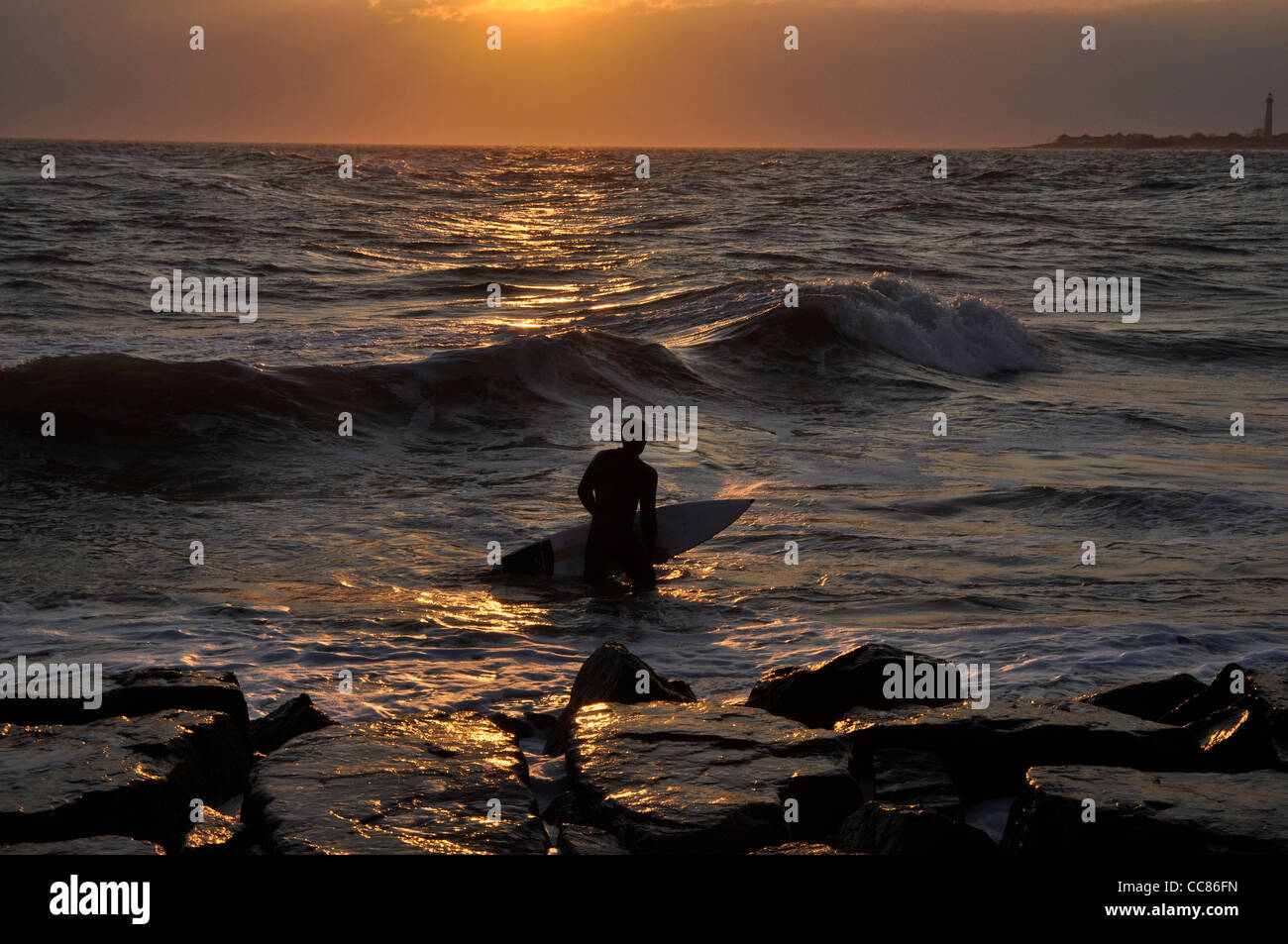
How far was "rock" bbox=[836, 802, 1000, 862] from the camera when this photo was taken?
3.97m

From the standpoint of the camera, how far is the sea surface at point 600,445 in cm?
765

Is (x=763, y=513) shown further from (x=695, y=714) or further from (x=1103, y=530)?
(x=695, y=714)

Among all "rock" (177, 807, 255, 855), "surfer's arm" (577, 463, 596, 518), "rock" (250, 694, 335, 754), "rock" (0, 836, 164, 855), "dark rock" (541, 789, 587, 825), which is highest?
"surfer's arm" (577, 463, 596, 518)

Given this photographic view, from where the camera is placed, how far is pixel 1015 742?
16.4 feet

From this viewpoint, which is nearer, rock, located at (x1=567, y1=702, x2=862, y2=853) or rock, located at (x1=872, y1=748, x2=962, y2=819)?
rock, located at (x1=567, y1=702, x2=862, y2=853)

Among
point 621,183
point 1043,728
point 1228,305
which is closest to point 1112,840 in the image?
point 1043,728

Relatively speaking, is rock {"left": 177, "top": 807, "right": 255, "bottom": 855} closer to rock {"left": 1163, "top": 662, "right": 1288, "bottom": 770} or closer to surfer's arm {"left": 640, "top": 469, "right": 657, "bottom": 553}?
rock {"left": 1163, "top": 662, "right": 1288, "bottom": 770}

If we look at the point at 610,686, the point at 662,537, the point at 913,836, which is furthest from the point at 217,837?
the point at 662,537

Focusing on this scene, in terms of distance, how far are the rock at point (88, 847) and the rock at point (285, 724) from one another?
1.58 m

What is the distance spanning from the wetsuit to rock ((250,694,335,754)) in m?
3.94

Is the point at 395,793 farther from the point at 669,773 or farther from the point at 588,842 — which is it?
the point at 669,773

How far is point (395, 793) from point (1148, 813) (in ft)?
8.83

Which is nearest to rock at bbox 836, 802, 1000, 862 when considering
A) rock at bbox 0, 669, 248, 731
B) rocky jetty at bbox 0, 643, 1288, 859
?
rocky jetty at bbox 0, 643, 1288, 859
